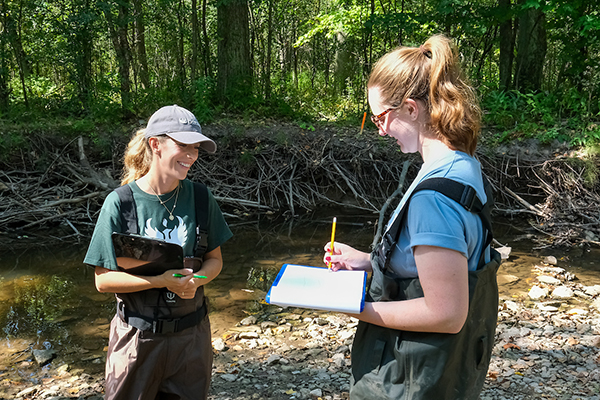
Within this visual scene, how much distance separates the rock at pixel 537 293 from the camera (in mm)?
5574

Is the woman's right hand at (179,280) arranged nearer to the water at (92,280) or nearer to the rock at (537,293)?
the water at (92,280)

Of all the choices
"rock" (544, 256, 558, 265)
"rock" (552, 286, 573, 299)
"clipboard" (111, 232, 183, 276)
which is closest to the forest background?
"rock" (544, 256, 558, 265)

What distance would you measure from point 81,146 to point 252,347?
6424 millimetres

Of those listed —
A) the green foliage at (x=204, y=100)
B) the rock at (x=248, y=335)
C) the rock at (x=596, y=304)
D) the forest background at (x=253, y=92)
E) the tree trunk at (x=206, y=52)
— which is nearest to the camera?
the rock at (x=248, y=335)

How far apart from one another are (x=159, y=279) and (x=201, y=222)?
1.29ft

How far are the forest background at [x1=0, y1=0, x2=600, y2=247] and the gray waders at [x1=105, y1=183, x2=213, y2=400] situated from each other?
22.5 feet

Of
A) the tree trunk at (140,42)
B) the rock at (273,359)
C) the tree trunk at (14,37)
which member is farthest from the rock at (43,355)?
the tree trunk at (140,42)

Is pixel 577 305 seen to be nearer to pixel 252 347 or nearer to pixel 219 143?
pixel 252 347

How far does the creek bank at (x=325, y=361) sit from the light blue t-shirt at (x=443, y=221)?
2.42 metres

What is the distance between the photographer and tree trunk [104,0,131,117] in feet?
35.7

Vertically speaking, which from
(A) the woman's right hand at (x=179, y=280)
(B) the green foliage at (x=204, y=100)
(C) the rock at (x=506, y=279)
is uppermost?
(B) the green foliage at (x=204, y=100)

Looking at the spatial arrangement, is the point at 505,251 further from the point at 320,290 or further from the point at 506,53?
the point at 506,53

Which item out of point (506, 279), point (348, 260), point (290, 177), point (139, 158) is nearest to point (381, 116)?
point (348, 260)

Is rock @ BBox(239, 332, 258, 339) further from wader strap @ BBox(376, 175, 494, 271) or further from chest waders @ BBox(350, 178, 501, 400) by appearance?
wader strap @ BBox(376, 175, 494, 271)
